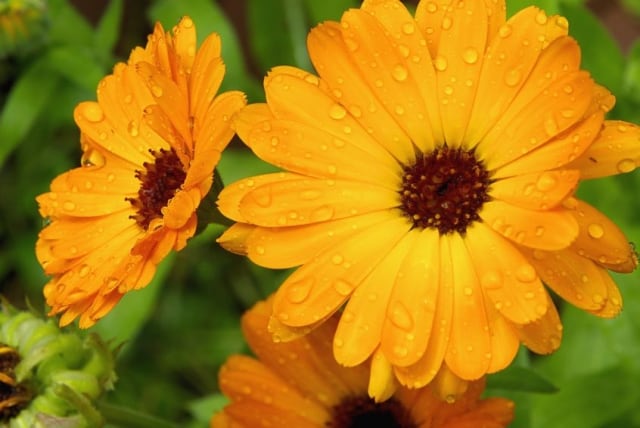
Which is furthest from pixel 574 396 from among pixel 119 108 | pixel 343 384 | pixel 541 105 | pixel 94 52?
pixel 94 52

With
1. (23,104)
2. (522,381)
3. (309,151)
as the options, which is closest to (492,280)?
(309,151)

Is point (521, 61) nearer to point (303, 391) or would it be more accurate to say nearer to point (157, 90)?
point (157, 90)

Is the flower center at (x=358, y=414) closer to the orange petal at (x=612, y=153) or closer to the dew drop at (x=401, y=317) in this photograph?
the dew drop at (x=401, y=317)

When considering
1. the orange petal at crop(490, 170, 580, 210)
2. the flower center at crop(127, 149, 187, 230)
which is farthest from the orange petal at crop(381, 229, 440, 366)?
the flower center at crop(127, 149, 187, 230)

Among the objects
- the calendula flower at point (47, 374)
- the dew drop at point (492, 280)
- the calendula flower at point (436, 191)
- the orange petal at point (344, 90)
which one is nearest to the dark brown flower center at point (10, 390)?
the calendula flower at point (47, 374)

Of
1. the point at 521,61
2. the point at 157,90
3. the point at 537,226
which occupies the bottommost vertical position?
the point at 537,226

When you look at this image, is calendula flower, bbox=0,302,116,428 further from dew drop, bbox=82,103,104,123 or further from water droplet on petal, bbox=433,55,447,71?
water droplet on petal, bbox=433,55,447,71
